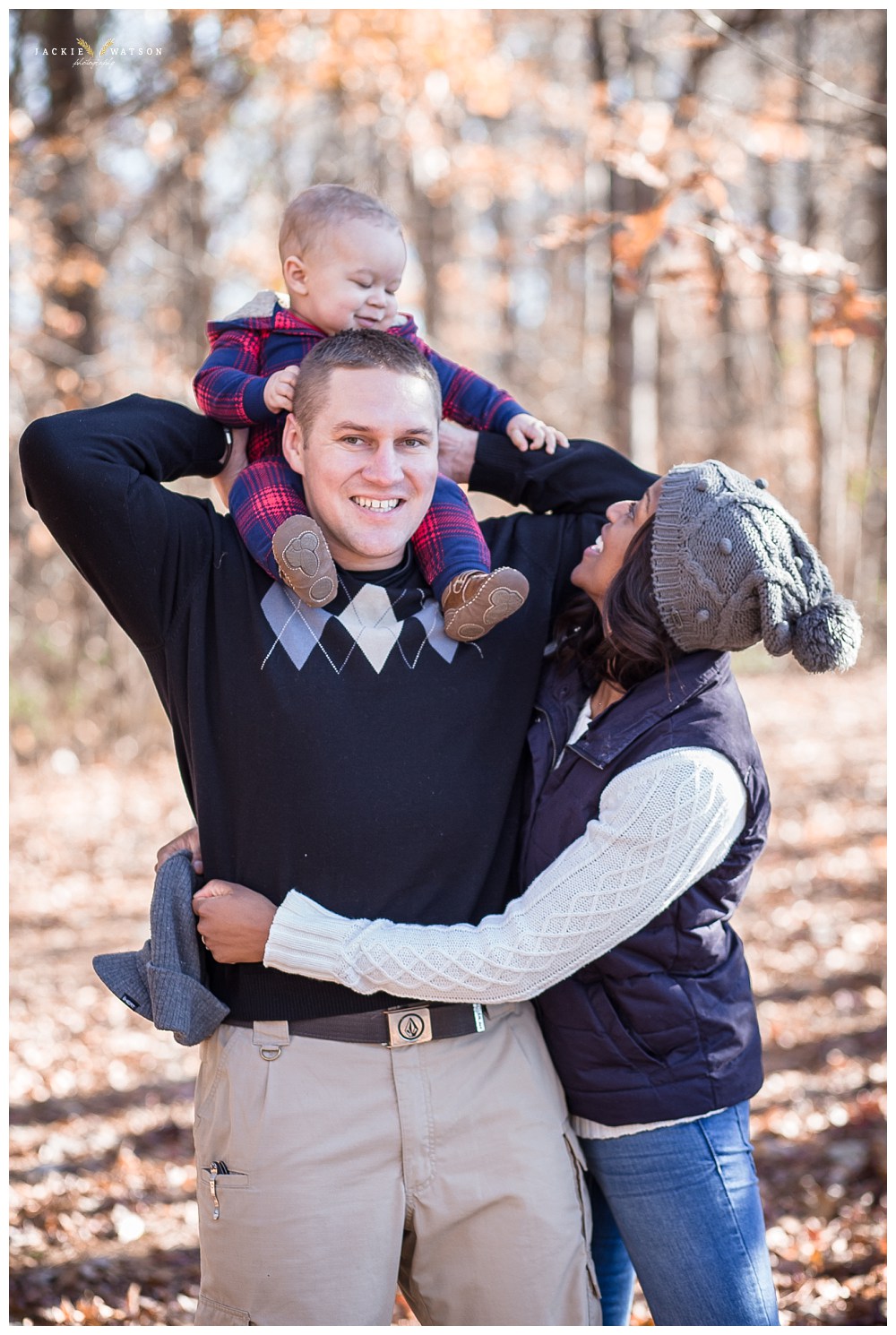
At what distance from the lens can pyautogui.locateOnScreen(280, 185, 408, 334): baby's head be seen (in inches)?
114

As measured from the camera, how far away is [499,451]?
9.39ft

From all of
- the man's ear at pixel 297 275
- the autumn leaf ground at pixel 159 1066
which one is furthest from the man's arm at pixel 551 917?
the autumn leaf ground at pixel 159 1066

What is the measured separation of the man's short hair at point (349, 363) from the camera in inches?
93.7

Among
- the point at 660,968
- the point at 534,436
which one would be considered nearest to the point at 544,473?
the point at 534,436

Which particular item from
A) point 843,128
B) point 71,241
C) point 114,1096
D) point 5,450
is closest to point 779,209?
point 71,241

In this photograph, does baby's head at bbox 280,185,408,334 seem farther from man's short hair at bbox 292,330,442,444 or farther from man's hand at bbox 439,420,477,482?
man's short hair at bbox 292,330,442,444

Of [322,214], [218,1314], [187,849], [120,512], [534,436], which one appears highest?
[322,214]

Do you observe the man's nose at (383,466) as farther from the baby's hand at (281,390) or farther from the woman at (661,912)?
the woman at (661,912)

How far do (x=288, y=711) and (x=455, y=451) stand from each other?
912 mm

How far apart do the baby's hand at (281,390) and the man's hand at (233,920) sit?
0.99 meters

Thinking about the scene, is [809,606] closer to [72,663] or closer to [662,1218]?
Result: [662,1218]

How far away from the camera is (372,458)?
2.35m

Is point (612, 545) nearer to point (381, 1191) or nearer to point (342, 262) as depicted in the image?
point (342, 262)

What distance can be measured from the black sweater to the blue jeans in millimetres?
569
